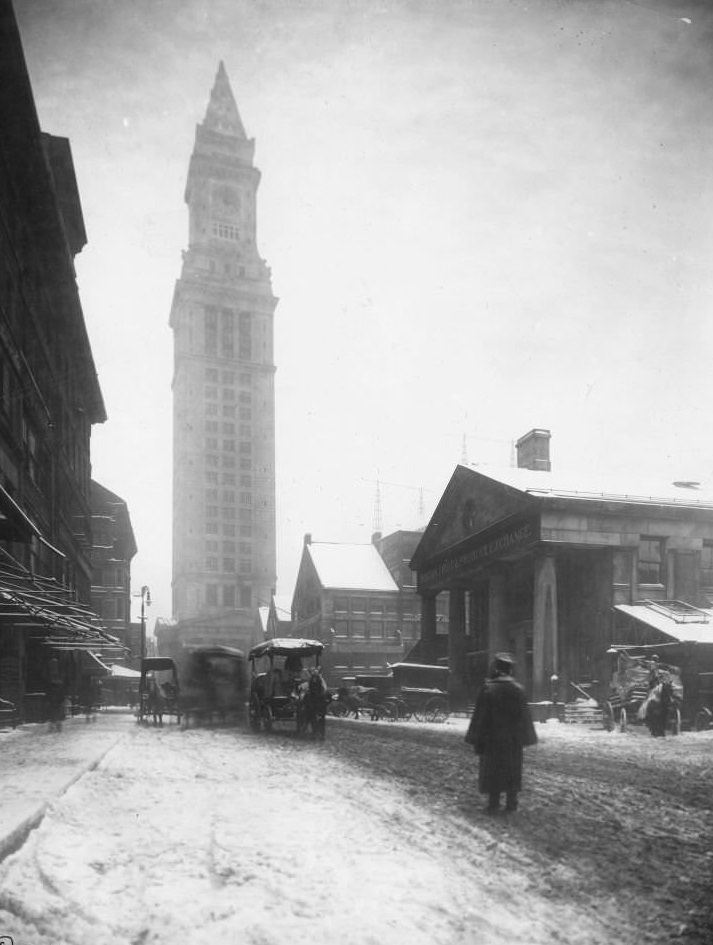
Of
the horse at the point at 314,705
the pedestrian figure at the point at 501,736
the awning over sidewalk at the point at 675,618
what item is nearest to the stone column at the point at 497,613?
the awning over sidewalk at the point at 675,618

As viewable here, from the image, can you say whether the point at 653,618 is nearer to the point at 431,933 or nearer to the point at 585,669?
the point at 585,669

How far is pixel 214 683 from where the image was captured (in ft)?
114

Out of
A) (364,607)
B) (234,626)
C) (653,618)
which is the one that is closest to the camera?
(653,618)

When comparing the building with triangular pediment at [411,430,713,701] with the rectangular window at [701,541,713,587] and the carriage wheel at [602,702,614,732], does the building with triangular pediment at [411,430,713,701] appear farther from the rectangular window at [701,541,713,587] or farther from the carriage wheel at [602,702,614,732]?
the carriage wheel at [602,702,614,732]

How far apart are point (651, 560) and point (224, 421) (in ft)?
286

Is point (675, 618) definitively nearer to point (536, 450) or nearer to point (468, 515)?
point (468, 515)

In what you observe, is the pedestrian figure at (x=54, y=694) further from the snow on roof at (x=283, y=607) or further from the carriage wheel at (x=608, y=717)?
the snow on roof at (x=283, y=607)

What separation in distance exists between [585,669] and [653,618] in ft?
14.1

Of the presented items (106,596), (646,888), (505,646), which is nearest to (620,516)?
(505,646)

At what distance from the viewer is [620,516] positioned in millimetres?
33938

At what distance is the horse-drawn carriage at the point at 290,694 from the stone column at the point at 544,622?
8950 millimetres

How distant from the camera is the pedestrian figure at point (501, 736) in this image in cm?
937

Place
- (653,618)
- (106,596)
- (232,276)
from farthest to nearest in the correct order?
(232,276), (106,596), (653,618)

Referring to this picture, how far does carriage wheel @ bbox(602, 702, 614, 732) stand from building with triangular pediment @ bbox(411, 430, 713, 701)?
4.53 m
